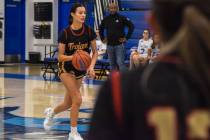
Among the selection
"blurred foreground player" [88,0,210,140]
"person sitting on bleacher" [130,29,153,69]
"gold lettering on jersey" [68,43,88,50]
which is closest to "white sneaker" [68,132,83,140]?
"gold lettering on jersey" [68,43,88,50]

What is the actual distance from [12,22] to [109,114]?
2389 cm

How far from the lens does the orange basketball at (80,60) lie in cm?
701

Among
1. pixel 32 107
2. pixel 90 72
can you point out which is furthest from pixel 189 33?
pixel 32 107

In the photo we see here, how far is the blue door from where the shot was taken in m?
24.6

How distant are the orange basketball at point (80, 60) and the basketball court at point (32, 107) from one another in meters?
0.84

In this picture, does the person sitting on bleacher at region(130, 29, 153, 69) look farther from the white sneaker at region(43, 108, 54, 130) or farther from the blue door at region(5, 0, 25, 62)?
the blue door at region(5, 0, 25, 62)

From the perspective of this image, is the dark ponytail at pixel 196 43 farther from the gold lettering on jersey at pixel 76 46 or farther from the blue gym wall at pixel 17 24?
the blue gym wall at pixel 17 24

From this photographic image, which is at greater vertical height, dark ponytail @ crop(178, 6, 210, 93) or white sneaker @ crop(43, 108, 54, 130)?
dark ponytail @ crop(178, 6, 210, 93)

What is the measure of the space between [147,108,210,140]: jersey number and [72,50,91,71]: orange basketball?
558 cm

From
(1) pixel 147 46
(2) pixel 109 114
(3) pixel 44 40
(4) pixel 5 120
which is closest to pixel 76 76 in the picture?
(4) pixel 5 120

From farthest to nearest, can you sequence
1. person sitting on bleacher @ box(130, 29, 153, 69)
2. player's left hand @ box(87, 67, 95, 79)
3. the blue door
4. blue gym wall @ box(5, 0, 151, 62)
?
1. the blue door
2. blue gym wall @ box(5, 0, 151, 62)
3. person sitting on bleacher @ box(130, 29, 153, 69)
4. player's left hand @ box(87, 67, 95, 79)

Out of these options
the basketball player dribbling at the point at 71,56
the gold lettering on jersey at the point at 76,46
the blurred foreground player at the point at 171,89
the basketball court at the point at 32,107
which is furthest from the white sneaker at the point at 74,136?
the blurred foreground player at the point at 171,89

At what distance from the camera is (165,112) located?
1.44 meters

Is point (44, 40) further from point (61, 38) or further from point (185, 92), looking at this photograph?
point (185, 92)
